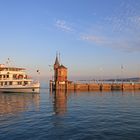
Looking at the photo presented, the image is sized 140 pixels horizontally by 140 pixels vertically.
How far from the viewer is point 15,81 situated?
84.7 m

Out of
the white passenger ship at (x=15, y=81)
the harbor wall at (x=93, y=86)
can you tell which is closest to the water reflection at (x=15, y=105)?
the white passenger ship at (x=15, y=81)

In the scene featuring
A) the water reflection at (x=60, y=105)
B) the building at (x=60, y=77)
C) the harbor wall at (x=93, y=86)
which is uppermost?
the building at (x=60, y=77)

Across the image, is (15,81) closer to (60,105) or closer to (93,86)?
(93,86)

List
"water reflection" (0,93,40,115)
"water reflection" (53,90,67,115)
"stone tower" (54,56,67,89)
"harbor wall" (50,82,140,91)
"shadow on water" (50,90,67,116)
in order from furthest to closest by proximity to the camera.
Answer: "harbor wall" (50,82,140,91)
"stone tower" (54,56,67,89)
"water reflection" (0,93,40,115)
"water reflection" (53,90,67,115)
"shadow on water" (50,90,67,116)

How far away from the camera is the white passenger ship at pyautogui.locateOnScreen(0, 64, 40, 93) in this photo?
82.8m

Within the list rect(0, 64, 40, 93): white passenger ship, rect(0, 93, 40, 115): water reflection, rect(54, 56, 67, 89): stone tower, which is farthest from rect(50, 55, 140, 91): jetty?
rect(0, 93, 40, 115): water reflection

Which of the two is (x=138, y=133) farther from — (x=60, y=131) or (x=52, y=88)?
(x=52, y=88)

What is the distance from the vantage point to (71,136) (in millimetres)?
23078

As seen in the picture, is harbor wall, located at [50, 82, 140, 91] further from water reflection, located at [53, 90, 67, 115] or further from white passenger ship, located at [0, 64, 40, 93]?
water reflection, located at [53, 90, 67, 115]

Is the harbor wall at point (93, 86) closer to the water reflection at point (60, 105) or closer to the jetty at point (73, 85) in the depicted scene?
the jetty at point (73, 85)

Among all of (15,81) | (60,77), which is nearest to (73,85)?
(60,77)

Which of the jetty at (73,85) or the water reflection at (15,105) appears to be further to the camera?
the jetty at (73,85)

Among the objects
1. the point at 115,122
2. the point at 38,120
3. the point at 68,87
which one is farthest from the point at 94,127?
the point at 68,87

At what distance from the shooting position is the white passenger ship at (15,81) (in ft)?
272
